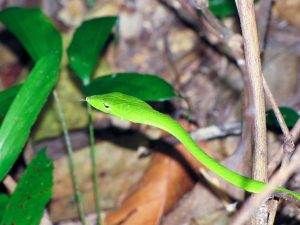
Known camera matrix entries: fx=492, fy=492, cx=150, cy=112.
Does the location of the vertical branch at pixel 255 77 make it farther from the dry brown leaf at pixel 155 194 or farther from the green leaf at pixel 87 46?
the green leaf at pixel 87 46

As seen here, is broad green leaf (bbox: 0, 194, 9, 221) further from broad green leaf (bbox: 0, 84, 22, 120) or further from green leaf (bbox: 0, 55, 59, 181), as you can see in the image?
broad green leaf (bbox: 0, 84, 22, 120)

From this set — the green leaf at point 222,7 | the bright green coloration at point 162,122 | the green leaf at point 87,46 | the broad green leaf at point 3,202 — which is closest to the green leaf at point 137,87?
the green leaf at point 87,46

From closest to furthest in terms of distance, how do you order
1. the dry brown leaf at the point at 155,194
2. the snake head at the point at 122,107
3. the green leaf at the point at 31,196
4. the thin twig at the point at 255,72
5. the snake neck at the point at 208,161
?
1. the thin twig at the point at 255,72
2. the snake neck at the point at 208,161
3. the snake head at the point at 122,107
4. the green leaf at the point at 31,196
5. the dry brown leaf at the point at 155,194

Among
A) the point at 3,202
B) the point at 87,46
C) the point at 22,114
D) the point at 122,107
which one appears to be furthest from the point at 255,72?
the point at 3,202

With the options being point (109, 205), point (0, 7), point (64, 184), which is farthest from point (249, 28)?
point (0, 7)

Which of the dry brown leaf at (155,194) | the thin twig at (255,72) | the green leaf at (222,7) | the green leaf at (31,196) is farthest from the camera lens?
the green leaf at (222,7)

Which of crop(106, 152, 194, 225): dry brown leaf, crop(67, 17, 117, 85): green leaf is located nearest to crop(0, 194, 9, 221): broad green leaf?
crop(106, 152, 194, 225): dry brown leaf
